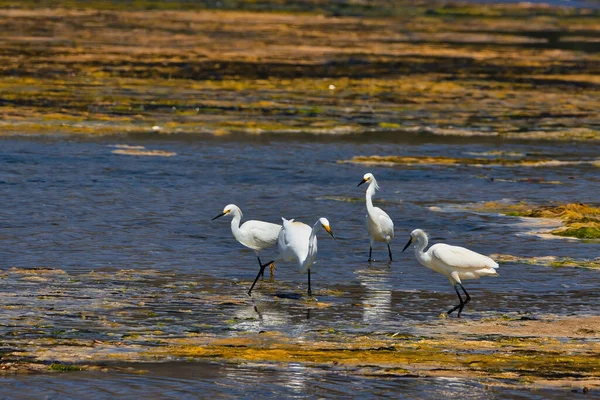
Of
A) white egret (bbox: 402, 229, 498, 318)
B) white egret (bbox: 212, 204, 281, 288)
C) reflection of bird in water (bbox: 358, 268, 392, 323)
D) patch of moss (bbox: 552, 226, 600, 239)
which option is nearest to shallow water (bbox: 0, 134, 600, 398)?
reflection of bird in water (bbox: 358, 268, 392, 323)

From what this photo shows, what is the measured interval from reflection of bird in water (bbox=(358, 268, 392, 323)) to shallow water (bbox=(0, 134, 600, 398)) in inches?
1.4

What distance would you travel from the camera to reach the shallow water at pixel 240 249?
37.4 feet

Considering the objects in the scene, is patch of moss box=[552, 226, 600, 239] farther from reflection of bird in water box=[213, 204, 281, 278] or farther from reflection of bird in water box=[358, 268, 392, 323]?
reflection of bird in water box=[213, 204, 281, 278]

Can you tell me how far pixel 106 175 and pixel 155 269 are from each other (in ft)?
26.8

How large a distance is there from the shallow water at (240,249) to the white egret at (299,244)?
0.47 metres

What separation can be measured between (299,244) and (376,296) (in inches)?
46.6

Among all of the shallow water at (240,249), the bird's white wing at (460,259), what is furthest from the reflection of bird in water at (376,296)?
the bird's white wing at (460,259)

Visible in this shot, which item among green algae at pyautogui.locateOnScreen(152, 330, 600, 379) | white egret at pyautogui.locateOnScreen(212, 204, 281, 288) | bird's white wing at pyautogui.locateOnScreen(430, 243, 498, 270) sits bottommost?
green algae at pyautogui.locateOnScreen(152, 330, 600, 379)

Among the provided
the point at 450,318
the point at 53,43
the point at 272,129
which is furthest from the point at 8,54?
the point at 450,318

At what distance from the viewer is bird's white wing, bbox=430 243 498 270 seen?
14031 mm

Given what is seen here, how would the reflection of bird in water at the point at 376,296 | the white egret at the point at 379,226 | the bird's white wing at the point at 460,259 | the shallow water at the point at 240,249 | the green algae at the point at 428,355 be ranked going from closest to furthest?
the shallow water at the point at 240,249 < the green algae at the point at 428,355 < the reflection of bird in water at the point at 376,296 < the bird's white wing at the point at 460,259 < the white egret at the point at 379,226

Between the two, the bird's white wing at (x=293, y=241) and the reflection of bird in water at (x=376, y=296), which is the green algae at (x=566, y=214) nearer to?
the reflection of bird in water at (x=376, y=296)

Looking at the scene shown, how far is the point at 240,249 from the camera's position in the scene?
18.0 m

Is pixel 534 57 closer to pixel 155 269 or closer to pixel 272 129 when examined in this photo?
pixel 272 129
